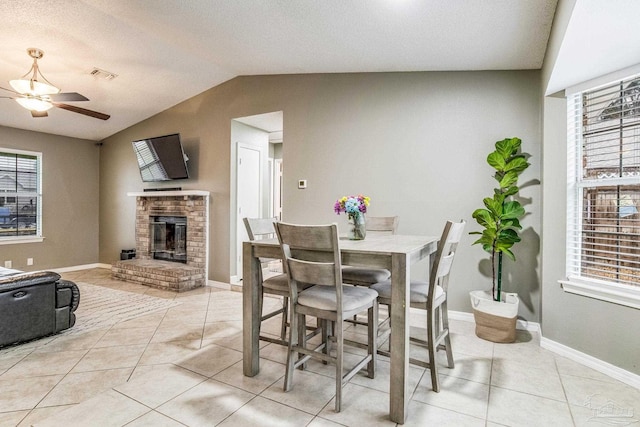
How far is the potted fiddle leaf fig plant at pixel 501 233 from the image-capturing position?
2.93m

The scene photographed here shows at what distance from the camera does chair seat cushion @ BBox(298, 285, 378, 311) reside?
196 centimetres

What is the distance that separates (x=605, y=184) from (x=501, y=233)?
824 millimetres

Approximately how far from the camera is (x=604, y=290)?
2389mm

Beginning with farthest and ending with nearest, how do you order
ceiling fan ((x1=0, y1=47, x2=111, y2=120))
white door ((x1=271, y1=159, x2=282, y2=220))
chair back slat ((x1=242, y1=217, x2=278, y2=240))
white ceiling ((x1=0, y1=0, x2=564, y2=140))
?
white door ((x1=271, y1=159, x2=282, y2=220)), ceiling fan ((x1=0, y1=47, x2=111, y2=120)), chair back slat ((x1=242, y1=217, x2=278, y2=240)), white ceiling ((x1=0, y1=0, x2=564, y2=140))

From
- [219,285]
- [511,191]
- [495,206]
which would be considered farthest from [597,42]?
[219,285]

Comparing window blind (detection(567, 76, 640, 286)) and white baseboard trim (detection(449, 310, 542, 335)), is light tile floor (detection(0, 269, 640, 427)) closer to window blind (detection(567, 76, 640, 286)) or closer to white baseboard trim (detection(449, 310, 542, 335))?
white baseboard trim (detection(449, 310, 542, 335))

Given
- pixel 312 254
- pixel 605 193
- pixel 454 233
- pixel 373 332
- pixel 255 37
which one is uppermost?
pixel 255 37

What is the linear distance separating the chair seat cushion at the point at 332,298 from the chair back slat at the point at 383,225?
1.14 metres

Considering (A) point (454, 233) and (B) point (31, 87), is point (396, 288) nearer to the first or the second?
(A) point (454, 233)

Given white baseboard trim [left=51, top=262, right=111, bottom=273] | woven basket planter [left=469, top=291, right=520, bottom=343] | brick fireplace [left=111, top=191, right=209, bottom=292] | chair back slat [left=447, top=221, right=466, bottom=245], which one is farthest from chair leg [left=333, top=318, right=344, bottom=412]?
white baseboard trim [left=51, top=262, right=111, bottom=273]

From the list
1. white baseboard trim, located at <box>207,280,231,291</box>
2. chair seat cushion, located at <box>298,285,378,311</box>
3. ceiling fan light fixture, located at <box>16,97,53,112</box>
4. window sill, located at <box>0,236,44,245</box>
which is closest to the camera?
chair seat cushion, located at <box>298,285,378,311</box>

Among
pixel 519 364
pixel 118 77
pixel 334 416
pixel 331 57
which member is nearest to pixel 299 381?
pixel 334 416

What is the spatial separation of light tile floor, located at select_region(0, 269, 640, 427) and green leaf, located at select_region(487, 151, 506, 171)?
157 centimetres

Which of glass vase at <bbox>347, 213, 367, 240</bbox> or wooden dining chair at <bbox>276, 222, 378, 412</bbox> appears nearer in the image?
wooden dining chair at <bbox>276, 222, 378, 412</bbox>
